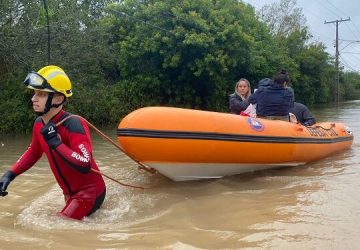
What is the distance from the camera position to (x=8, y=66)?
1091 cm

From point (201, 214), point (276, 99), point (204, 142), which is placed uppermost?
point (276, 99)

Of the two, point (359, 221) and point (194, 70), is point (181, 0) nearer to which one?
point (194, 70)

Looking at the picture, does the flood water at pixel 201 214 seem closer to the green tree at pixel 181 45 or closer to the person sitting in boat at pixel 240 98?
the person sitting in boat at pixel 240 98

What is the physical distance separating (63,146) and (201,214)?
1.30 metres

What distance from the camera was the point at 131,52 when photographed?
14.8 m

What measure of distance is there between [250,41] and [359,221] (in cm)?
1288

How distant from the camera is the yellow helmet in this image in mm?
3080

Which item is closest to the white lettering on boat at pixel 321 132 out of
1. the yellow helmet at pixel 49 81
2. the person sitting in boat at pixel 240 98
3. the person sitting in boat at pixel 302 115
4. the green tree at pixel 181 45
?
the person sitting in boat at pixel 302 115

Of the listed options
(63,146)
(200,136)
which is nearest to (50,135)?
(63,146)

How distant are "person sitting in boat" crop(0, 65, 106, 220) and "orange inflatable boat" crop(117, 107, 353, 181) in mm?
780

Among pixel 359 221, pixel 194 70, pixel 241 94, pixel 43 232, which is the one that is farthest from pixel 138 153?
pixel 194 70

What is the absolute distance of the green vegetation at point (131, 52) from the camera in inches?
421

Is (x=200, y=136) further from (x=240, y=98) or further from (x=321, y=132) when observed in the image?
(x=321, y=132)

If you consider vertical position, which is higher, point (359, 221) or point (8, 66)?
point (8, 66)
